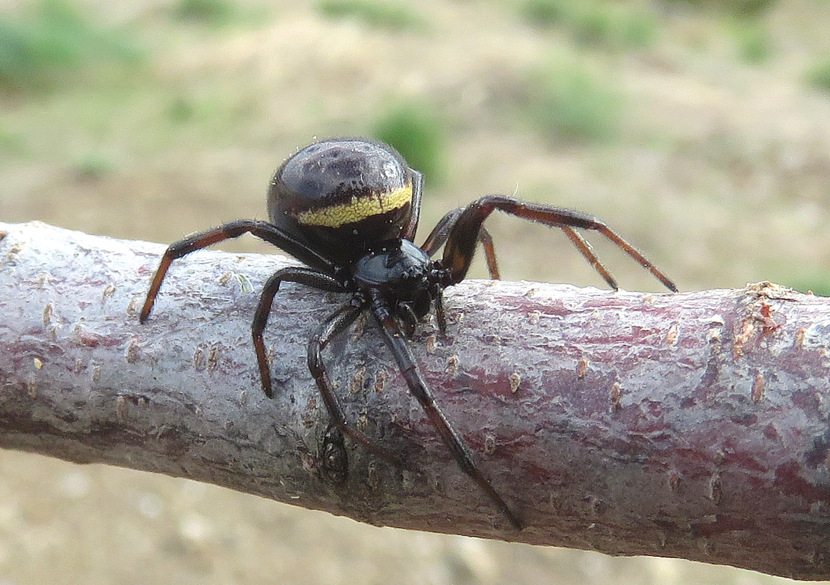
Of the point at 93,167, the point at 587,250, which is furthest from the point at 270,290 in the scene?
the point at 93,167

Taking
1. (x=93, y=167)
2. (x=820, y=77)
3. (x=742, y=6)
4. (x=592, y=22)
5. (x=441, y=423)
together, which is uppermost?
(x=742, y=6)

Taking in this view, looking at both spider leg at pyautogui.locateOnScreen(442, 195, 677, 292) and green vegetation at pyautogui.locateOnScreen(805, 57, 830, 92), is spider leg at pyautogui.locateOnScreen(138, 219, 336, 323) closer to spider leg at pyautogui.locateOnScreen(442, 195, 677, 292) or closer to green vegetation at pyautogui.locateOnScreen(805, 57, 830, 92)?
spider leg at pyautogui.locateOnScreen(442, 195, 677, 292)

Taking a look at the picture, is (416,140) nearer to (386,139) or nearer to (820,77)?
(386,139)

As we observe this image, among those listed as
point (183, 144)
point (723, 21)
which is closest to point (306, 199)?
point (183, 144)

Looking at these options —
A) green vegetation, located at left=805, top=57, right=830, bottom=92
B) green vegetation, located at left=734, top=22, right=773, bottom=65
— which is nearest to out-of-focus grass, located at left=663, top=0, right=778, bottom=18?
green vegetation, located at left=734, top=22, right=773, bottom=65

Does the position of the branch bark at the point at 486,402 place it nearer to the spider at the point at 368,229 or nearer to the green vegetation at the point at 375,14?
the spider at the point at 368,229

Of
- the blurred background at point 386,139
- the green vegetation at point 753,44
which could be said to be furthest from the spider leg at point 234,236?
the green vegetation at point 753,44

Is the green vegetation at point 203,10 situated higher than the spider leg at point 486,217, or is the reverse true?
the green vegetation at point 203,10
